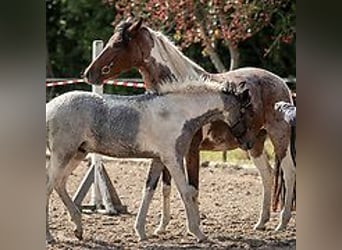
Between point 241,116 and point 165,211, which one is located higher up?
point 241,116

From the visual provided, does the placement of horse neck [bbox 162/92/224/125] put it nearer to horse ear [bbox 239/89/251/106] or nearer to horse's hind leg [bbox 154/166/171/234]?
horse ear [bbox 239/89/251/106]

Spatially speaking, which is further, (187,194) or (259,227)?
(259,227)

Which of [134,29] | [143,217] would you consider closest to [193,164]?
[143,217]

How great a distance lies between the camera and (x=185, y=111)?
304cm

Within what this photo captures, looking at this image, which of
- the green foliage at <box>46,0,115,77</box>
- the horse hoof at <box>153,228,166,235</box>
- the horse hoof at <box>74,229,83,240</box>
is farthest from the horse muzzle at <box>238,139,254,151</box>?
the green foliage at <box>46,0,115,77</box>

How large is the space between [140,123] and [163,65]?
28 cm

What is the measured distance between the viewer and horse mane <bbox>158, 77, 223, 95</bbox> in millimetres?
3082

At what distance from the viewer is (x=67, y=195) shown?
319cm

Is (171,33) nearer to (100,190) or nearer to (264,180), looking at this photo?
(100,190)

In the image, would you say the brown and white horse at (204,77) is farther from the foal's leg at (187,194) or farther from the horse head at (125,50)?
the foal's leg at (187,194)

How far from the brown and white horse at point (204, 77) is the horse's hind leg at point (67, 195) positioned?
358mm

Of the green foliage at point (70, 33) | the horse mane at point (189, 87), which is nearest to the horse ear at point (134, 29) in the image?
the horse mane at point (189, 87)

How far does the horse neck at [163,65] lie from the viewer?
3086mm
